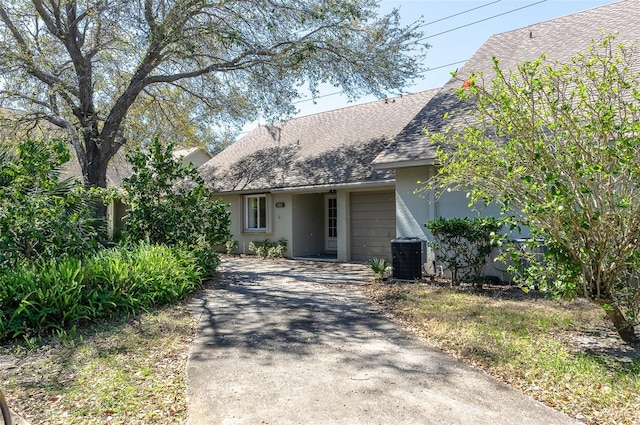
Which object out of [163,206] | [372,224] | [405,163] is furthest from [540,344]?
[372,224]

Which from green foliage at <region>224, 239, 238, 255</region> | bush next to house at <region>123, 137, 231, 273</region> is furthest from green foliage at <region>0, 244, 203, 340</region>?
green foliage at <region>224, 239, 238, 255</region>

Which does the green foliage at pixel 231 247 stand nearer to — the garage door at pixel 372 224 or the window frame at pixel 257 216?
the window frame at pixel 257 216

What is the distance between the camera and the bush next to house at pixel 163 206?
32.3 ft

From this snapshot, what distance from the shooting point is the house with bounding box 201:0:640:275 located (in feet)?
34.1

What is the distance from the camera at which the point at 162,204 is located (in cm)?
996

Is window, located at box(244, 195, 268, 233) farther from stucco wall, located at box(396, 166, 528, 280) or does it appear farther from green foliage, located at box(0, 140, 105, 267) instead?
green foliage, located at box(0, 140, 105, 267)

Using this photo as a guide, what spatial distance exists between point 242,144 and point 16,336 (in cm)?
1567

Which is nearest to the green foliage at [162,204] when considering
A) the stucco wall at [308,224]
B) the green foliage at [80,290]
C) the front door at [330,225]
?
the green foliage at [80,290]

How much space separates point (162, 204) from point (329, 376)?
7.06m

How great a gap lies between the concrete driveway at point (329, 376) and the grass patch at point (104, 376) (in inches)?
9.2

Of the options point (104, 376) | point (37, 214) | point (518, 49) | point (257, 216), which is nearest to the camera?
point (104, 376)

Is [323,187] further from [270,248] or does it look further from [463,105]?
[463,105]

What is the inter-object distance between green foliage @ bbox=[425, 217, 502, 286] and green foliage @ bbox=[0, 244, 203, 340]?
5174 mm

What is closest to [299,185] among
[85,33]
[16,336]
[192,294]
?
[192,294]
